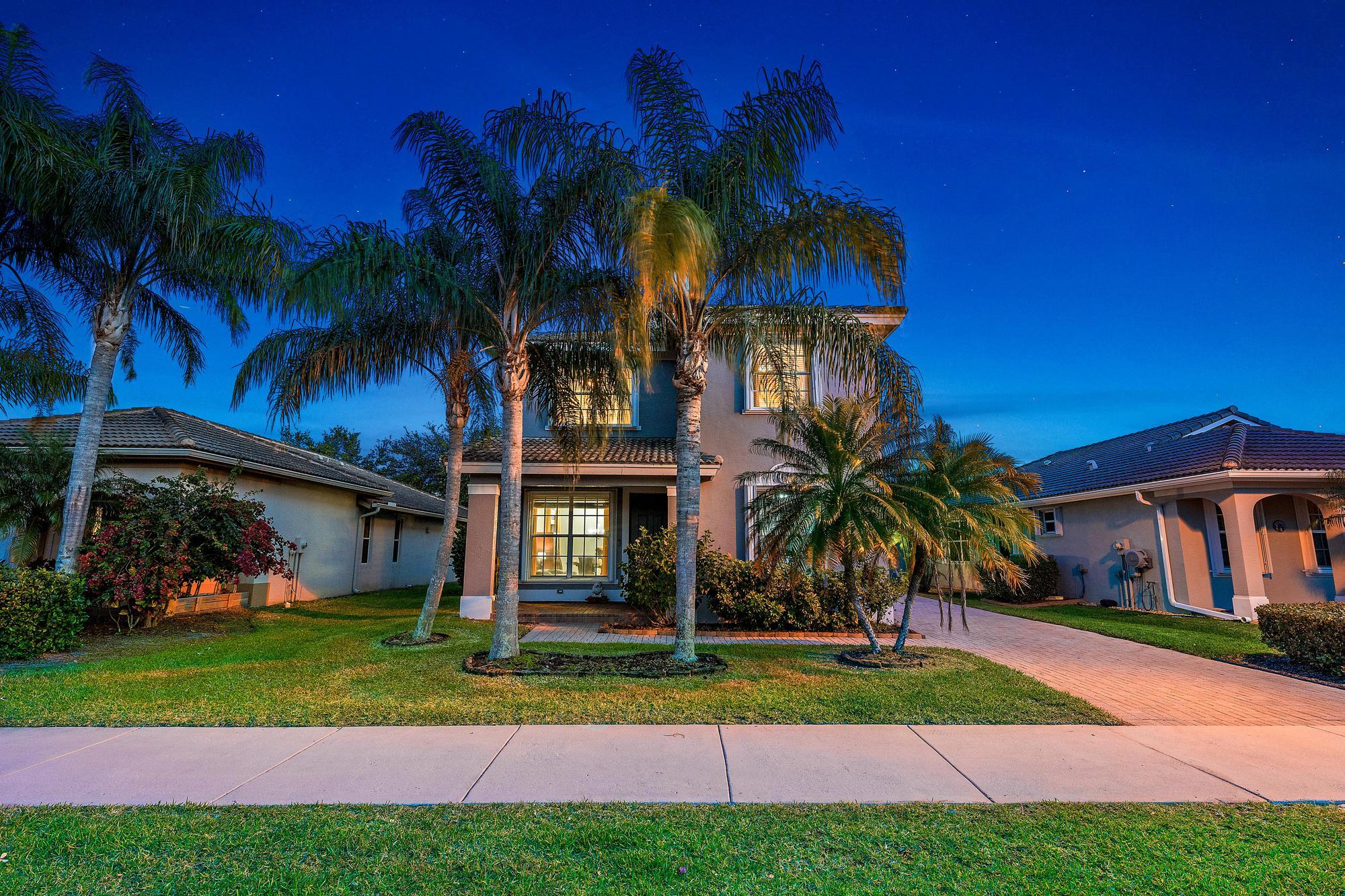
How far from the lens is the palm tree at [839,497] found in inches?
309

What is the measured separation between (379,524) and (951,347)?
23.2 metres

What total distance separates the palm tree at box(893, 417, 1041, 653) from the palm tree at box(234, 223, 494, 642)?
638 centimetres

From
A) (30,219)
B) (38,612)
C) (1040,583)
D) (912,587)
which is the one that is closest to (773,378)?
(912,587)

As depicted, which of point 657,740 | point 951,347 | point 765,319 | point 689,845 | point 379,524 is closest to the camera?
point 689,845

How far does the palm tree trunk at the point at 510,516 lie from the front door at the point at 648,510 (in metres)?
6.95

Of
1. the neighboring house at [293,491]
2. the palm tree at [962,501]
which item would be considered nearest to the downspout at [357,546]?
the neighboring house at [293,491]

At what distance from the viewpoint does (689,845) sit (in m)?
3.33

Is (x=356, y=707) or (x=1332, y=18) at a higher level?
(x=1332, y=18)

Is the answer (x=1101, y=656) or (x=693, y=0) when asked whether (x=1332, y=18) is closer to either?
(x=693, y=0)

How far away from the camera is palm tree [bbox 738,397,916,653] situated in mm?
7840

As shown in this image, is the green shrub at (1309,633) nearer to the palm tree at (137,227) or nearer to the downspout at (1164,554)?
the downspout at (1164,554)

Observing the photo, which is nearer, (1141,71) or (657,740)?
(657,740)

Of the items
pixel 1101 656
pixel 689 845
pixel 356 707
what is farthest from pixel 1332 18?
pixel 356 707

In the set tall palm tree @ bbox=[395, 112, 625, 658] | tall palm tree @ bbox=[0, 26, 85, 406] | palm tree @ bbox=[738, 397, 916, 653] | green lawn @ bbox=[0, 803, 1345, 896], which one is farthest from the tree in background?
green lawn @ bbox=[0, 803, 1345, 896]
